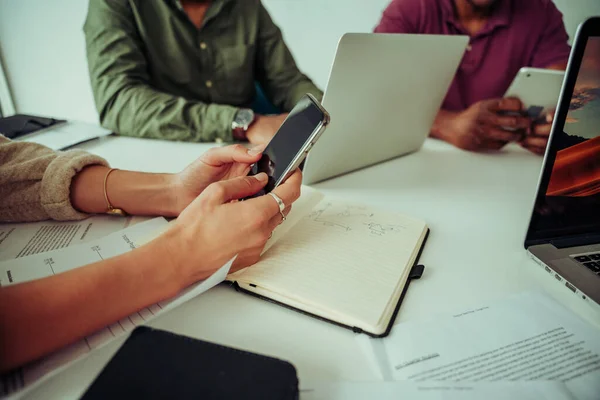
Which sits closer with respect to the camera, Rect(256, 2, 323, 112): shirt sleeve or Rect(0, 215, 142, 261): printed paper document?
Rect(0, 215, 142, 261): printed paper document

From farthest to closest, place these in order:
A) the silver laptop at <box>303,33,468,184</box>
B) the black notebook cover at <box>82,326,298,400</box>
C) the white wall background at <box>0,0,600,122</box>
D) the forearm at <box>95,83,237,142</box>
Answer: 1. the white wall background at <box>0,0,600,122</box>
2. the forearm at <box>95,83,237,142</box>
3. the silver laptop at <box>303,33,468,184</box>
4. the black notebook cover at <box>82,326,298,400</box>

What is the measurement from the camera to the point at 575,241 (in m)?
0.50

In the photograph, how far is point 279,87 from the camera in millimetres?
1286

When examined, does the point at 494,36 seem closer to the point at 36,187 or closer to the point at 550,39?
the point at 550,39

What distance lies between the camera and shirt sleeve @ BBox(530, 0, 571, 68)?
1.24m

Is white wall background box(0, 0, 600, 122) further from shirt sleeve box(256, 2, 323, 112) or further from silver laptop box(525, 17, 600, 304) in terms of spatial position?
silver laptop box(525, 17, 600, 304)

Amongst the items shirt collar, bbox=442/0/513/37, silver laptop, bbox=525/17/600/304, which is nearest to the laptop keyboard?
silver laptop, bbox=525/17/600/304

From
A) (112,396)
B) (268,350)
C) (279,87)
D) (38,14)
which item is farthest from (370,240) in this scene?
(38,14)

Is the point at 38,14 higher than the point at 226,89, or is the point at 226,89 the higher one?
the point at 38,14

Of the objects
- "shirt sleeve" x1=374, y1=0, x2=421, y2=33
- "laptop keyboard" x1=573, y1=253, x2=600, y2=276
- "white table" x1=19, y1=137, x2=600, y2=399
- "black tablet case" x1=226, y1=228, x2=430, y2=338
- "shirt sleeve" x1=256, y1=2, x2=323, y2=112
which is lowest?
"white table" x1=19, y1=137, x2=600, y2=399

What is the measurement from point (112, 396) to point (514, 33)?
1.52 meters

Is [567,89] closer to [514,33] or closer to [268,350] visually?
[268,350]

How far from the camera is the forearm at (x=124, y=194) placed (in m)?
0.56

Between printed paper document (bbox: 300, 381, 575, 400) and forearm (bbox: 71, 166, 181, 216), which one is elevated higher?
forearm (bbox: 71, 166, 181, 216)
